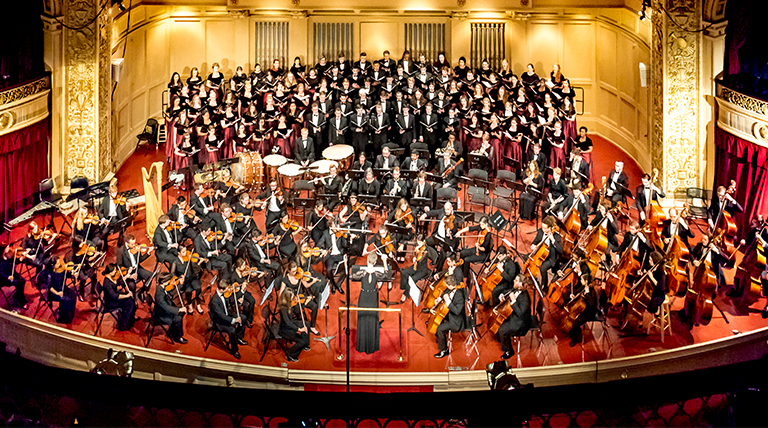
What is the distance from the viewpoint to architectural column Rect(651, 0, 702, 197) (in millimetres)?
13258

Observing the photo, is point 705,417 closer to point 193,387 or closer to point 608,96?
point 193,387

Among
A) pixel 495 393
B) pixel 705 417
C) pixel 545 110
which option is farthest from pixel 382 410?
pixel 545 110

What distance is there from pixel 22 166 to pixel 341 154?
4954 millimetres

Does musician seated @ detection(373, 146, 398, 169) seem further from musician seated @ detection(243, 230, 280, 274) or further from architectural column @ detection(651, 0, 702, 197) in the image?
architectural column @ detection(651, 0, 702, 197)

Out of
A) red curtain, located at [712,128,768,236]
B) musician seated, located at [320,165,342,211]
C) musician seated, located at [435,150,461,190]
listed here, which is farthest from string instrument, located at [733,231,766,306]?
musician seated, located at [320,165,342,211]

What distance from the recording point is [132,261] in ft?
32.4

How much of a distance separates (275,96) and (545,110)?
478cm

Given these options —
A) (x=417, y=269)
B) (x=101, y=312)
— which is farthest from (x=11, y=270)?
(x=417, y=269)

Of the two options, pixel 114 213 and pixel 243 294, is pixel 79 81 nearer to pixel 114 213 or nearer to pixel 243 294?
pixel 114 213

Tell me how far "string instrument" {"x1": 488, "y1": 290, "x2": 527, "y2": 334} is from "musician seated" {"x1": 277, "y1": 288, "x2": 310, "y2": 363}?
211 centimetres

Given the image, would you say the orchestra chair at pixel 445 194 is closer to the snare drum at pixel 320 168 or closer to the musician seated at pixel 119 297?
the snare drum at pixel 320 168

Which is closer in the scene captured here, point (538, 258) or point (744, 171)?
point (538, 258)

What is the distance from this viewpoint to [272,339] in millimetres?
9625

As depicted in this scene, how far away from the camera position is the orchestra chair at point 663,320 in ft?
31.9
